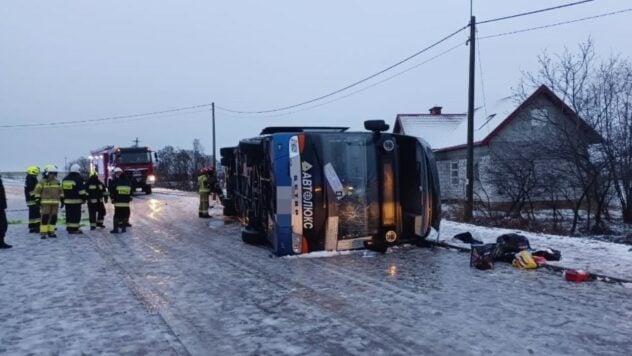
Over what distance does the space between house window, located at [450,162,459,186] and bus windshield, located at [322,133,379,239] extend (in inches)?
871

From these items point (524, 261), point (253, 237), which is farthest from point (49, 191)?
point (524, 261)

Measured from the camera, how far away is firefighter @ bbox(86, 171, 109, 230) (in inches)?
583

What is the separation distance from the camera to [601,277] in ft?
25.6

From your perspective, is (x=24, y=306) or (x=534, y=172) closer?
(x=24, y=306)

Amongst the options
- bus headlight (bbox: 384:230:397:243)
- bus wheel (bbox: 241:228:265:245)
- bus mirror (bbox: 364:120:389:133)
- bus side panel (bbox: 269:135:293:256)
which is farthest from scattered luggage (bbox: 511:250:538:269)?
bus wheel (bbox: 241:228:265:245)

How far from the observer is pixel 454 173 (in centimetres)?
3145

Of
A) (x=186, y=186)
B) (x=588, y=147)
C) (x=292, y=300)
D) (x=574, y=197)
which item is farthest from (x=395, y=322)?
(x=186, y=186)

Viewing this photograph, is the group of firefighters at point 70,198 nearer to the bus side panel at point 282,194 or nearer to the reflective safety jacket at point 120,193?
the reflective safety jacket at point 120,193

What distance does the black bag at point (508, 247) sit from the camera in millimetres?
9219

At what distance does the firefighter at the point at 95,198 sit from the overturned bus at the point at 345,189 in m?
6.08

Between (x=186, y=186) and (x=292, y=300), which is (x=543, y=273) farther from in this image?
(x=186, y=186)

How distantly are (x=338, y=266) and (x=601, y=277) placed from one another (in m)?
3.78

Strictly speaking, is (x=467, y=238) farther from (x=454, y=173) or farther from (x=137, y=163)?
(x=137, y=163)

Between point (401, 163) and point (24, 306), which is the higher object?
point (401, 163)
